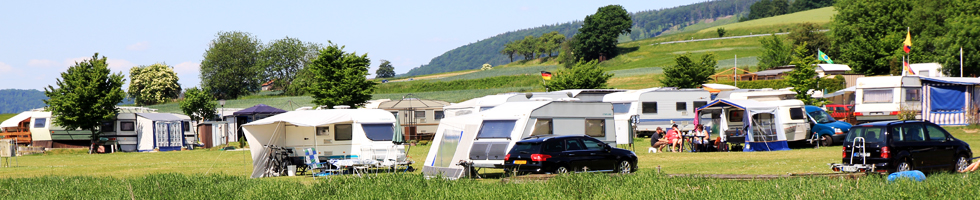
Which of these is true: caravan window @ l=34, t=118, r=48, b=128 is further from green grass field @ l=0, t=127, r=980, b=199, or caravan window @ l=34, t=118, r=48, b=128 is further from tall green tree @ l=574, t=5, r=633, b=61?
tall green tree @ l=574, t=5, r=633, b=61

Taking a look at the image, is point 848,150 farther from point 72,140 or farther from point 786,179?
point 72,140

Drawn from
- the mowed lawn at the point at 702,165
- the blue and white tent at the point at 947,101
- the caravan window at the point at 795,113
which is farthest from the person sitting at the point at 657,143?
the blue and white tent at the point at 947,101

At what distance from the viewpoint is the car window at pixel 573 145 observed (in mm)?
14367

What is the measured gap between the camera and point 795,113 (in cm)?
2192

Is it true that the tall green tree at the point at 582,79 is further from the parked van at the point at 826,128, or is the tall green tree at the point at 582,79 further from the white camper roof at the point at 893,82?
the parked van at the point at 826,128

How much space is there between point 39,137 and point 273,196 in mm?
26847

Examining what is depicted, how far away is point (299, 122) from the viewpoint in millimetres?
17172

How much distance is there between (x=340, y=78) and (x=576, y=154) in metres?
21.9

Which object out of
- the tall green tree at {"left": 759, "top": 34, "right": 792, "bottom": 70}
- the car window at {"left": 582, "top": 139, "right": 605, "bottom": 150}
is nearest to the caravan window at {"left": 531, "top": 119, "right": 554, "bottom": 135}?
the car window at {"left": 582, "top": 139, "right": 605, "bottom": 150}

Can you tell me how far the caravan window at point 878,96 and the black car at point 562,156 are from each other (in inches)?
701

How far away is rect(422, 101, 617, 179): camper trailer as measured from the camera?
15008 millimetres

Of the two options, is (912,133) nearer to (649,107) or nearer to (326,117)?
(326,117)

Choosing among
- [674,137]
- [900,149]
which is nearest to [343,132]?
[674,137]

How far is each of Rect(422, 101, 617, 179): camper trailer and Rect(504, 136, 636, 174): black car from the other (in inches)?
26.9
